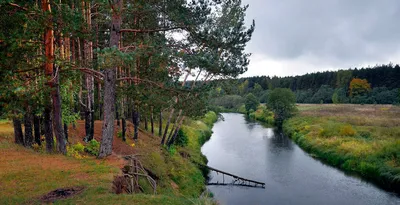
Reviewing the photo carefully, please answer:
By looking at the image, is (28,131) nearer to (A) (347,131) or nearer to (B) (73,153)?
(B) (73,153)

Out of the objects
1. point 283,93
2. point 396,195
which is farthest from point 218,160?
point 283,93

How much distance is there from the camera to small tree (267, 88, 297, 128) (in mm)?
54969

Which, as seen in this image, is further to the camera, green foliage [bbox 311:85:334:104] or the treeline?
green foliage [bbox 311:85:334:104]

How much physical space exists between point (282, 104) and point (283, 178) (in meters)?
33.8

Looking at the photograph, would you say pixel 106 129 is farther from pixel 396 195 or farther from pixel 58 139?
pixel 396 195

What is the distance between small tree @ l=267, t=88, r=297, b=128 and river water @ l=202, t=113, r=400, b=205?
760 inches

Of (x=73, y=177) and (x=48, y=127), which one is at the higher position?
(x=48, y=127)

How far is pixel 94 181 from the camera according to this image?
8.89 m

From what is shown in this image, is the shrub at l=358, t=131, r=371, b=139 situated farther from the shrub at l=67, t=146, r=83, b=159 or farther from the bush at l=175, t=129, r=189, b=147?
the shrub at l=67, t=146, r=83, b=159

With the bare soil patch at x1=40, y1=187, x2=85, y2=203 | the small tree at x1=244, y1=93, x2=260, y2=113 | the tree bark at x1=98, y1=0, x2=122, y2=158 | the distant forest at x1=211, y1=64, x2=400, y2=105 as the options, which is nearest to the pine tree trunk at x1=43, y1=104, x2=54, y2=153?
the tree bark at x1=98, y1=0, x2=122, y2=158

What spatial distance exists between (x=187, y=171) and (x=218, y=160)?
9632mm

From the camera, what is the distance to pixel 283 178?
2322cm

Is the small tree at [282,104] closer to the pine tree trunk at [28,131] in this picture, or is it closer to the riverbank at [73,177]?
the riverbank at [73,177]

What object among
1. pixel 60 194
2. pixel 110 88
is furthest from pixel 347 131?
pixel 60 194
